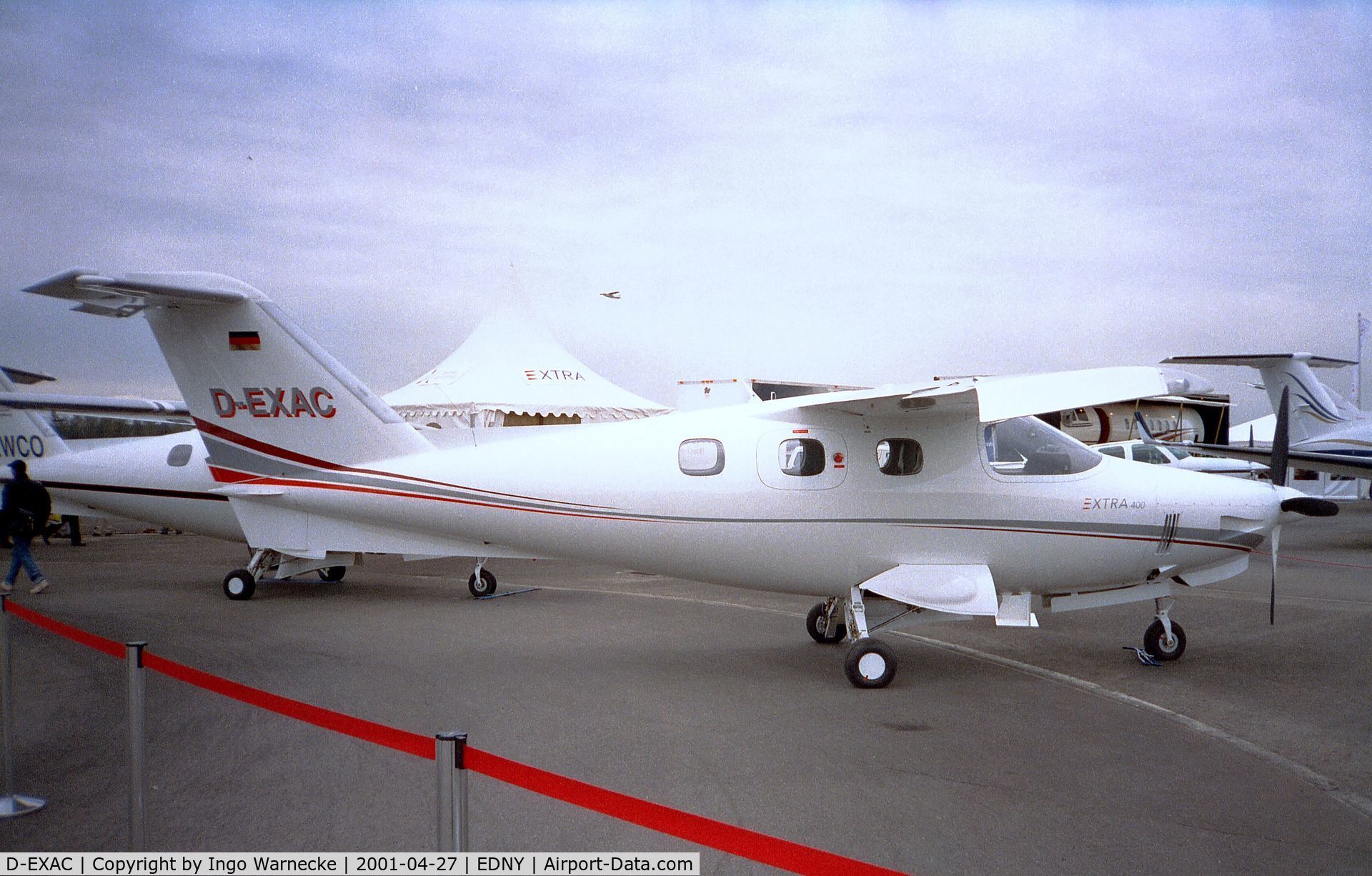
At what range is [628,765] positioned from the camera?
18.6ft

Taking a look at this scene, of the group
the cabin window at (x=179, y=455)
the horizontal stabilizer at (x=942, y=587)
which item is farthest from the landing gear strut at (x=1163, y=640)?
the cabin window at (x=179, y=455)

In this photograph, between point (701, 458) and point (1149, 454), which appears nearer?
point (701, 458)

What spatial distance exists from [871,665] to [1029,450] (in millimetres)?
2318

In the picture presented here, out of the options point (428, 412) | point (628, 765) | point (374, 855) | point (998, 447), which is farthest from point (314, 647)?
point (428, 412)

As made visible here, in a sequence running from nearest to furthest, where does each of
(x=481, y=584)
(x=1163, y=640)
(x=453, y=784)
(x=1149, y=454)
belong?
(x=453, y=784)
(x=1163, y=640)
(x=481, y=584)
(x=1149, y=454)

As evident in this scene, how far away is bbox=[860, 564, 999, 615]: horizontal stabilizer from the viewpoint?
24.8 feet

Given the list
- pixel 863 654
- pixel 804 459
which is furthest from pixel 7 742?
pixel 863 654

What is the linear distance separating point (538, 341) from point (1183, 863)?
59.9 feet

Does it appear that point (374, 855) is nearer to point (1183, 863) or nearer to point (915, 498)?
point (1183, 863)

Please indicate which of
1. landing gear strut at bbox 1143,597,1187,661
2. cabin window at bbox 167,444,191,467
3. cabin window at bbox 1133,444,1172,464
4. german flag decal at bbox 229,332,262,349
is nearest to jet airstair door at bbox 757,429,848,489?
landing gear strut at bbox 1143,597,1187,661

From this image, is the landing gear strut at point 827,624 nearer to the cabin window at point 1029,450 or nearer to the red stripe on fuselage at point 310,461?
the cabin window at point 1029,450

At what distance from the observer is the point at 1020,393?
695 centimetres

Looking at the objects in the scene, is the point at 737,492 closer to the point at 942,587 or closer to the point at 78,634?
the point at 942,587

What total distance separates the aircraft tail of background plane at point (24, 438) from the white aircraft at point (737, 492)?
9.16m
